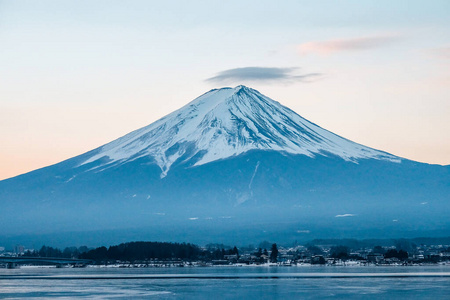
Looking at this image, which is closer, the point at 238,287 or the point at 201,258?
the point at 238,287

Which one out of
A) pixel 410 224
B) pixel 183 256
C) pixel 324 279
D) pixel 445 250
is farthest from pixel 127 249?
pixel 410 224

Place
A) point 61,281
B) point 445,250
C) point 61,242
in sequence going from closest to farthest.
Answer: point 61,281, point 445,250, point 61,242

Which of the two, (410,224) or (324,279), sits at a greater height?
(410,224)

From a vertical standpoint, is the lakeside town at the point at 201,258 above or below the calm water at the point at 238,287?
above

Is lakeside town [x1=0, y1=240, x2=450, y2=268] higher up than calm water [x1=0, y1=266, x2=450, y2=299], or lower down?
higher up

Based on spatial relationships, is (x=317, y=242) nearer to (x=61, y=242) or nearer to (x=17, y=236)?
(x=61, y=242)

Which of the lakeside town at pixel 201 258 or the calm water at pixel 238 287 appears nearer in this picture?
the calm water at pixel 238 287

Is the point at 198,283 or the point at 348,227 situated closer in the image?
the point at 198,283

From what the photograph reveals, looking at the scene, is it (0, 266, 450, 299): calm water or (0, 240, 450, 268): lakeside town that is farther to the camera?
(0, 240, 450, 268): lakeside town

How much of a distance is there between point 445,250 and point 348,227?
164ft

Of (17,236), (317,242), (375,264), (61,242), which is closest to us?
(375,264)

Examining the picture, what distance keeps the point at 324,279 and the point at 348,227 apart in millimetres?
108105

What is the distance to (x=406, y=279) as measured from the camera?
80.7 m

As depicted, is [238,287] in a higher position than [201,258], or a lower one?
lower
